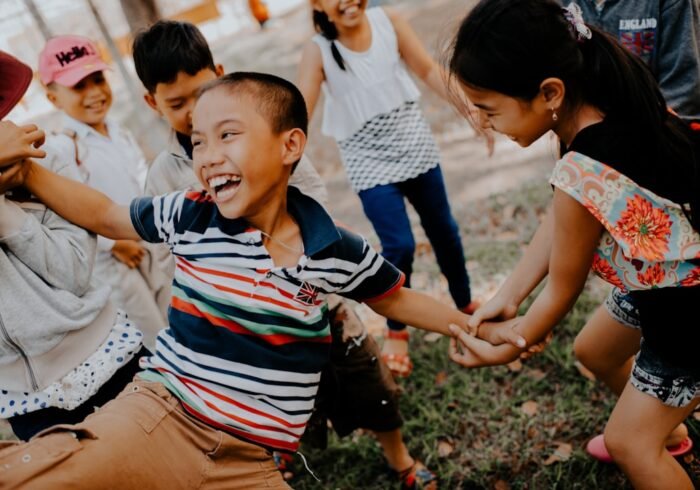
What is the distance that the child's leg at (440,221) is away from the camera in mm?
3350

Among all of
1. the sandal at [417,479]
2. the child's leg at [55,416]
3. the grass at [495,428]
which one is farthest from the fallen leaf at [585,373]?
the child's leg at [55,416]

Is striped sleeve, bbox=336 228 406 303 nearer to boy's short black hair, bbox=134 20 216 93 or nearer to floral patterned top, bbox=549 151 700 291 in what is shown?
floral patterned top, bbox=549 151 700 291

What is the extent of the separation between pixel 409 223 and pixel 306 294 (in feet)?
5.16

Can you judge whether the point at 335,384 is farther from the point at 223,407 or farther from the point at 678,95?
the point at 678,95

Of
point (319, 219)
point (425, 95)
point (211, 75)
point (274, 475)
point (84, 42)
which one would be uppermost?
point (84, 42)

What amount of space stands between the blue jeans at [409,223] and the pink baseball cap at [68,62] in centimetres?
177

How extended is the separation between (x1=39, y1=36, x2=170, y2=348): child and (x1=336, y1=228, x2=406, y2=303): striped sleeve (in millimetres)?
1535

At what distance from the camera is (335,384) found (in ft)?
7.98

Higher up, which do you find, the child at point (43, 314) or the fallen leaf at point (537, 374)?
the child at point (43, 314)

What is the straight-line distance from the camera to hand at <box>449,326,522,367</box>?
2.20 metres

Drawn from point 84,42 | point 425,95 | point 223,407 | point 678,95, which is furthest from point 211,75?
point 425,95

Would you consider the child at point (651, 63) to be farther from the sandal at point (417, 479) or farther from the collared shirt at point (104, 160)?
the collared shirt at point (104, 160)

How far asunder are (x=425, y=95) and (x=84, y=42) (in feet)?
21.6

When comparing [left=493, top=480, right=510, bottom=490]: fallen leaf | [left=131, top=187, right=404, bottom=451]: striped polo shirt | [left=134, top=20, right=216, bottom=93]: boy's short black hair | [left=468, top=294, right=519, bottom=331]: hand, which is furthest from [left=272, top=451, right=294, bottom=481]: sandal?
[left=134, top=20, right=216, bottom=93]: boy's short black hair
